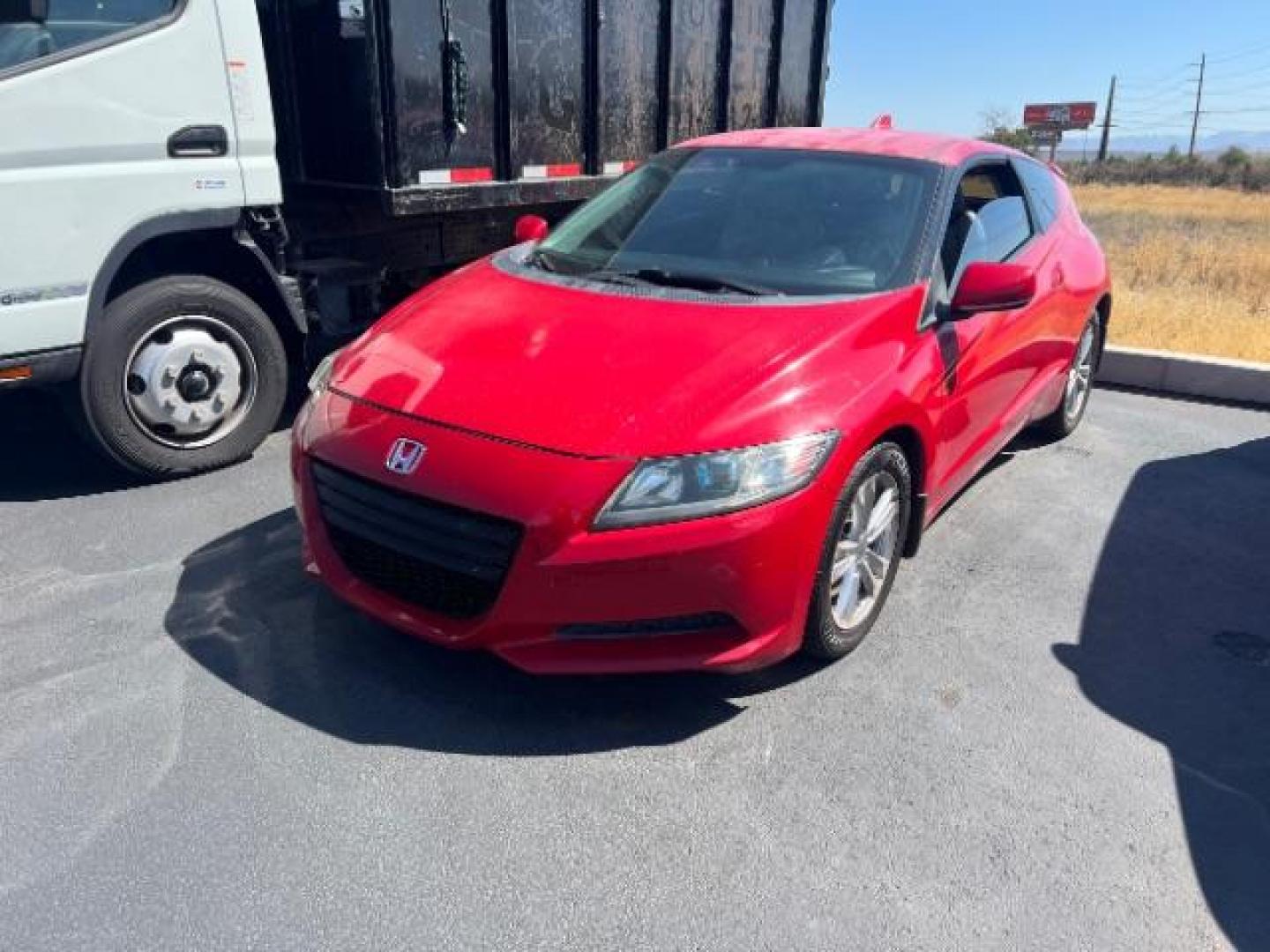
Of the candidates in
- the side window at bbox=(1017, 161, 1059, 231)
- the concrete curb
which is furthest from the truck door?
the concrete curb

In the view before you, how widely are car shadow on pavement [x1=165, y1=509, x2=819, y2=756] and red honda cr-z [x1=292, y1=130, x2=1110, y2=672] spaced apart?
0.24 m

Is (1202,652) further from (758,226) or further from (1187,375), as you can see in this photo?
(1187,375)

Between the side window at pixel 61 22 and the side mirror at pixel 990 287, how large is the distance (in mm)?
3376

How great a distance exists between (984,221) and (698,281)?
4.51ft

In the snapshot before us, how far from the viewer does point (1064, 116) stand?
259ft

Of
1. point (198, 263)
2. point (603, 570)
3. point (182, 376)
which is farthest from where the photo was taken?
point (198, 263)

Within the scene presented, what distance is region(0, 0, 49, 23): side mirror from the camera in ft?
12.0

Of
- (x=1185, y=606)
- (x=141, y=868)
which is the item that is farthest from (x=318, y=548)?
(x=1185, y=606)

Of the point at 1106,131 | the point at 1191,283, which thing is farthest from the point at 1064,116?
the point at 1191,283

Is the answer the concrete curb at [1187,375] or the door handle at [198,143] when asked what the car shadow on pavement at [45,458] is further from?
the concrete curb at [1187,375]

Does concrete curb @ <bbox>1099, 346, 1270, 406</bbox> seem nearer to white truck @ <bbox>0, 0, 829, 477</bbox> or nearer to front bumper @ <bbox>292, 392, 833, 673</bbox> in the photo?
white truck @ <bbox>0, 0, 829, 477</bbox>

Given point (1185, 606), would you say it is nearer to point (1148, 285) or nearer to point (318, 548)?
point (318, 548)

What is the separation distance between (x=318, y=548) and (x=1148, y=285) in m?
10.4

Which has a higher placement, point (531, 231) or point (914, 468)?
point (531, 231)
